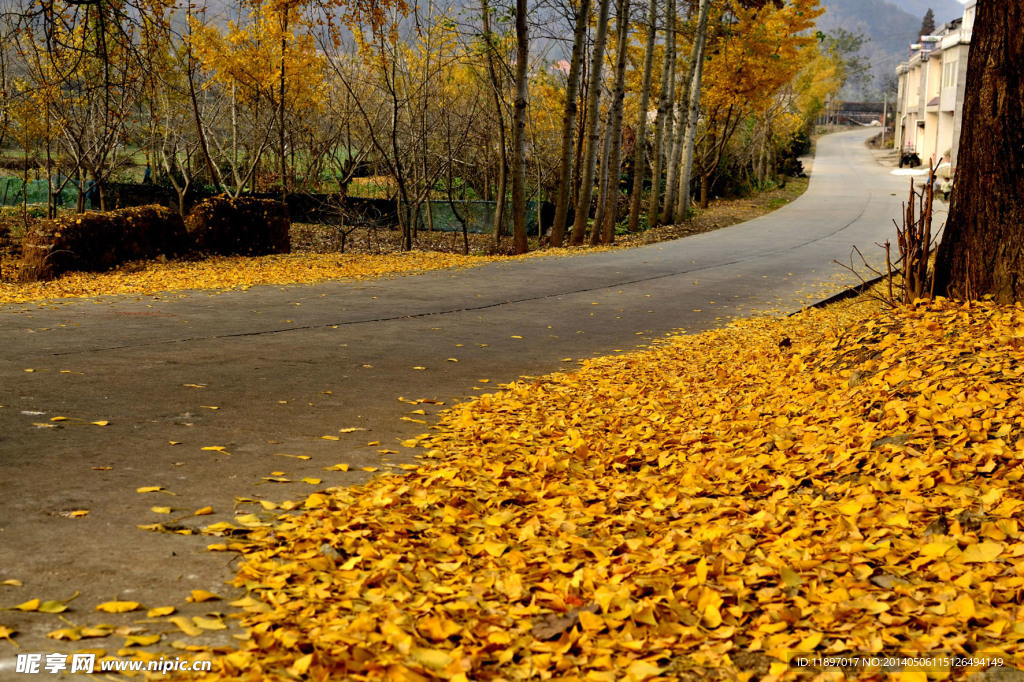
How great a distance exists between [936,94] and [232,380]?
5888 centimetres

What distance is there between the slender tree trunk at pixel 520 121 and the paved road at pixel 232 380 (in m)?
4.84

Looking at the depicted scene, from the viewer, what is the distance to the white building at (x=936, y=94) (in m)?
46.2

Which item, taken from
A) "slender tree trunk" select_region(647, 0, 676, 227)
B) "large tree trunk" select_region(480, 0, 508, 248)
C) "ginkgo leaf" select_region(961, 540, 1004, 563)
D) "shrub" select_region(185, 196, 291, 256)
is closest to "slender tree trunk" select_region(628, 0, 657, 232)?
"slender tree trunk" select_region(647, 0, 676, 227)

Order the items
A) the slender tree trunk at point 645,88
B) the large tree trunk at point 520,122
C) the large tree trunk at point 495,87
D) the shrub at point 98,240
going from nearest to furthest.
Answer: the shrub at point 98,240
the large tree trunk at point 520,122
the large tree trunk at point 495,87
the slender tree trunk at point 645,88

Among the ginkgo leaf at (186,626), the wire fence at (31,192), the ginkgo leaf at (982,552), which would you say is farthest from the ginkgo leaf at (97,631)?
the wire fence at (31,192)

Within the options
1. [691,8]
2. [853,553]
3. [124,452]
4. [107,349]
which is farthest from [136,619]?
[691,8]

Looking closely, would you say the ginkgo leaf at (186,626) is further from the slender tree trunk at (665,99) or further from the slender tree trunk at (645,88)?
the slender tree trunk at (665,99)

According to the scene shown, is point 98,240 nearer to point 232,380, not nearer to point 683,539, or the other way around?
point 232,380

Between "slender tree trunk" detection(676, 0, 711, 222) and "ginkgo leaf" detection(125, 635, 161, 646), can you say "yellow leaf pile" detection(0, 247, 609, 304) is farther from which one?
"slender tree trunk" detection(676, 0, 711, 222)

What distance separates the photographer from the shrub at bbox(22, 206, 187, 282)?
41.1 feet

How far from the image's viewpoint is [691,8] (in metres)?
24.8

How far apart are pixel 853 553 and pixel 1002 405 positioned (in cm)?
178

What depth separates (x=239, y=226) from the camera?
1572 centimetres

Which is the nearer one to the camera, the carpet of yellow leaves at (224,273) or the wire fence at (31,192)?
the carpet of yellow leaves at (224,273)
